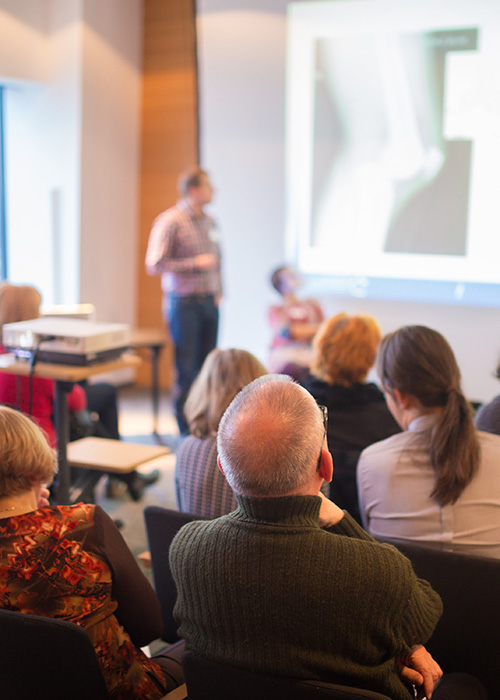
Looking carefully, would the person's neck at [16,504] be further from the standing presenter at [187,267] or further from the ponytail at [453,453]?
the standing presenter at [187,267]

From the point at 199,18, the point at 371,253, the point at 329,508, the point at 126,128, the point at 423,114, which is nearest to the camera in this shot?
the point at 329,508

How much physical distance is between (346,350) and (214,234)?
260 cm

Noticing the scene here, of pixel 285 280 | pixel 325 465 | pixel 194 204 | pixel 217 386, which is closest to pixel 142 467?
pixel 285 280

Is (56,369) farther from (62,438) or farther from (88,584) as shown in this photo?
(88,584)

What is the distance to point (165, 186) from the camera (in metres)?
6.01

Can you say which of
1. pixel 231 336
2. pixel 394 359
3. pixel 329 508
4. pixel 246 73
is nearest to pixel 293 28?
pixel 246 73

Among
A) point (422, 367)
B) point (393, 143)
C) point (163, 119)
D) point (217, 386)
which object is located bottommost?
point (217, 386)

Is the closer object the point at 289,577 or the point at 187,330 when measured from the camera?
the point at 289,577

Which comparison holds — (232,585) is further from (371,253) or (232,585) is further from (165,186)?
(165,186)

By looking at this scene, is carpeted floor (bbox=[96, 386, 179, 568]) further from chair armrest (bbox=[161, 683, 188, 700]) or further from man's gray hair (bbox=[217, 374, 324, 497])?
man's gray hair (bbox=[217, 374, 324, 497])

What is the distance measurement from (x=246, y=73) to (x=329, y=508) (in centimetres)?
431

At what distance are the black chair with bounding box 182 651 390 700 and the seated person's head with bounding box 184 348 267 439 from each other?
3.11 feet

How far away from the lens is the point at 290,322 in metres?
4.61

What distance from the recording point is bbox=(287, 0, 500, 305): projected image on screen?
170 inches
